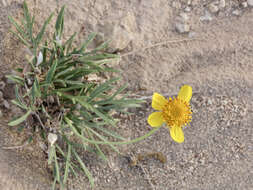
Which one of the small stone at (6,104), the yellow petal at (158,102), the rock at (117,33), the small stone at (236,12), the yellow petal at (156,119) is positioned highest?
the small stone at (236,12)

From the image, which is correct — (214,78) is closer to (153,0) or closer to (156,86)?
(156,86)

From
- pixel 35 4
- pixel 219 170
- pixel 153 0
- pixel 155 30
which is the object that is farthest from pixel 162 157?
pixel 35 4

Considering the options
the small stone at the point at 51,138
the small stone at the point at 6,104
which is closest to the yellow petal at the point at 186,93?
the small stone at the point at 51,138

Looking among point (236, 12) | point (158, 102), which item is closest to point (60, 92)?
point (158, 102)

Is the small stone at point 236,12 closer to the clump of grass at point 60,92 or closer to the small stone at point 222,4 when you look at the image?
the small stone at point 222,4

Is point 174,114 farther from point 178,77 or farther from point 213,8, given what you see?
point 213,8

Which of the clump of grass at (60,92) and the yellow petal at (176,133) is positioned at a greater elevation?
the clump of grass at (60,92)
